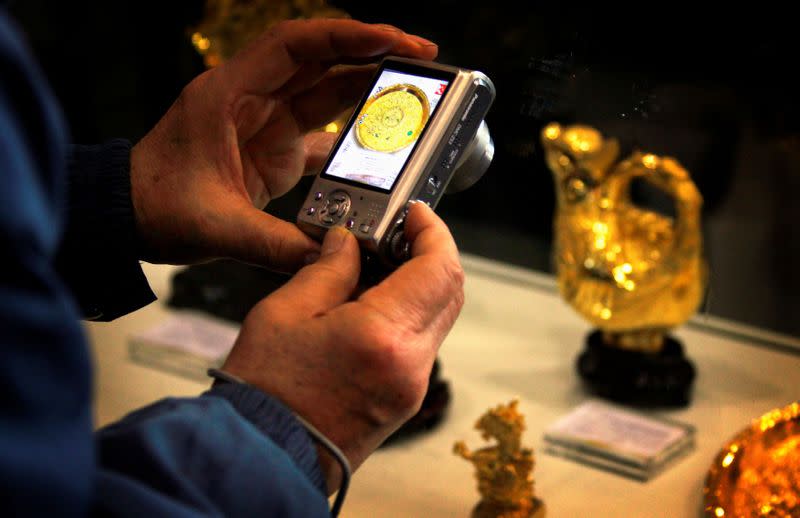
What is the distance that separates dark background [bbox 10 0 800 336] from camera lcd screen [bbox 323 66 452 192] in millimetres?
53

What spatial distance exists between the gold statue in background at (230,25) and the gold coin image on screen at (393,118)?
1.36ft

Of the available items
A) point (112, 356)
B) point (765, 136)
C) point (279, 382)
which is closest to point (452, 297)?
point (279, 382)

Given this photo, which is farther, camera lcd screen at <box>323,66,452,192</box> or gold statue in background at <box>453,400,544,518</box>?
gold statue in background at <box>453,400,544,518</box>

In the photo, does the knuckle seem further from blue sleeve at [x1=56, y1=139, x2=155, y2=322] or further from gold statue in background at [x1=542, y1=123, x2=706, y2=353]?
gold statue in background at [x1=542, y1=123, x2=706, y2=353]

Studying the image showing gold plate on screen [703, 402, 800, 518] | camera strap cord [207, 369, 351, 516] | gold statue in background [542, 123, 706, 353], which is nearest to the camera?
camera strap cord [207, 369, 351, 516]

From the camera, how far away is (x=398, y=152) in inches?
21.1

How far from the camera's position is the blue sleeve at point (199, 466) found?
0.33 m

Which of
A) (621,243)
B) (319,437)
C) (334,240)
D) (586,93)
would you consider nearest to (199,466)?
(319,437)

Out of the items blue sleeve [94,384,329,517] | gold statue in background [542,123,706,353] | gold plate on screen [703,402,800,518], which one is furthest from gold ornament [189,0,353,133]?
blue sleeve [94,384,329,517]

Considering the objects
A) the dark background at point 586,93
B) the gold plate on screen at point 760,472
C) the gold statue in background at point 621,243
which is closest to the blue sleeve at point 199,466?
the dark background at point 586,93

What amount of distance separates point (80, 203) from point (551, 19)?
367 mm

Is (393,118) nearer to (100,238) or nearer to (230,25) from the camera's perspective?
(100,238)

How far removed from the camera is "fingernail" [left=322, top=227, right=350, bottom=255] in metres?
0.49

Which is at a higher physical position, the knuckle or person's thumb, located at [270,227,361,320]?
the knuckle
